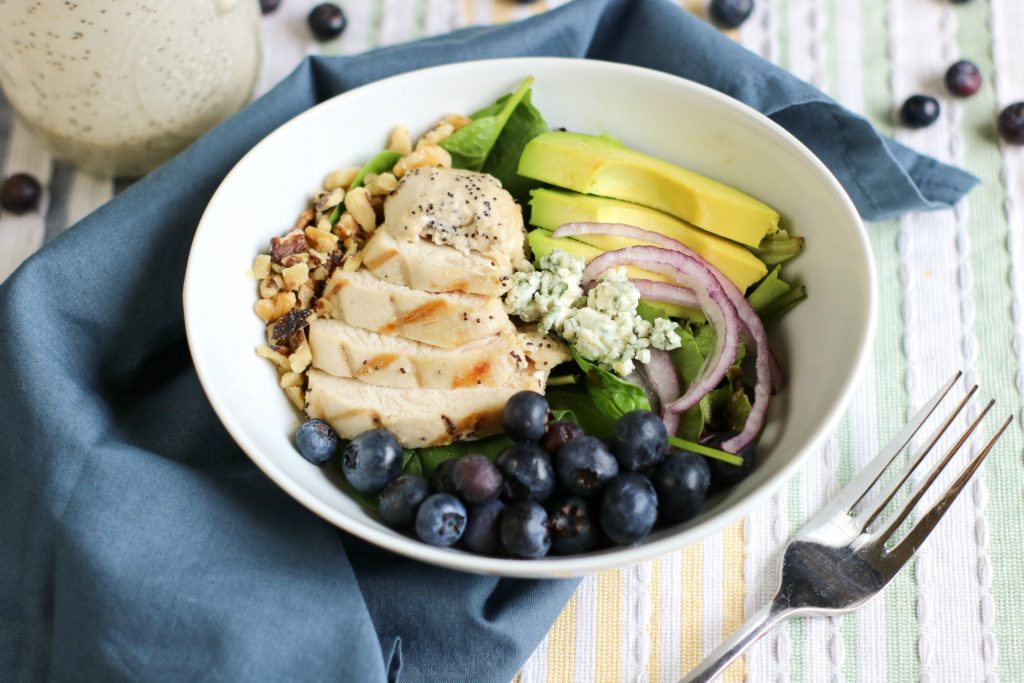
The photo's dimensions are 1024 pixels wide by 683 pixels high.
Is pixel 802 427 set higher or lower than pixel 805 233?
lower

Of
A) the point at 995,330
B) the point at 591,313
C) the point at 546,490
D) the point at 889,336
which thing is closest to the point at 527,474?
the point at 546,490

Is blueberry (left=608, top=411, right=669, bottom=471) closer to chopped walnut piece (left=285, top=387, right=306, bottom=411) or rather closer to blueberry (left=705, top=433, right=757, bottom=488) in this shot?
blueberry (left=705, top=433, right=757, bottom=488)

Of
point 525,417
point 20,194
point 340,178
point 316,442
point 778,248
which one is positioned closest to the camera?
point 525,417

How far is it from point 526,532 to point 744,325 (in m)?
0.70

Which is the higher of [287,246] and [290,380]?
[287,246]

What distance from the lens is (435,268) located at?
204 cm

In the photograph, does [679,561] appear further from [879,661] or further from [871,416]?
[871,416]

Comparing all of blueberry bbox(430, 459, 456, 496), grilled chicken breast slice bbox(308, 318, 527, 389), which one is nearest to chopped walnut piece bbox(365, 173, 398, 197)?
grilled chicken breast slice bbox(308, 318, 527, 389)

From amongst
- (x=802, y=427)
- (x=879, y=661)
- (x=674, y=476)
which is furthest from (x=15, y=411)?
(x=879, y=661)

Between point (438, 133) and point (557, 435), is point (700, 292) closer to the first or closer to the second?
point (557, 435)

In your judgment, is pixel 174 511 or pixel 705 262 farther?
pixel 705 262

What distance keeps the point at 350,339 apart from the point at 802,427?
3.09 ft

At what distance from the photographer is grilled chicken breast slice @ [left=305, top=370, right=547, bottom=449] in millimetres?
1949

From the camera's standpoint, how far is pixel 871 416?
228 centimetres
